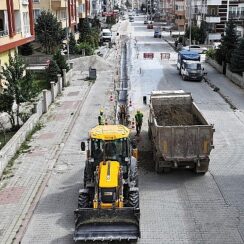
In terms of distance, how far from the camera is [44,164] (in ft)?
60.6

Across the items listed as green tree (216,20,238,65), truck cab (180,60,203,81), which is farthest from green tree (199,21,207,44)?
truck cab (180,60,203,81)

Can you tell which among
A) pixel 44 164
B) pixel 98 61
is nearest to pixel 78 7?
pixel 98 61

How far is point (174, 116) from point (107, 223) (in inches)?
361

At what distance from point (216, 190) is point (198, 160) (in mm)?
1321

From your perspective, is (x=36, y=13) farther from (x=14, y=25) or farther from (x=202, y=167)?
(x=202, y=167)

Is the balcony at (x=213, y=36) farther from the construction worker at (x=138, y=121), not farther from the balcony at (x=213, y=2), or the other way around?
the construction worker at (x=138, y=121)

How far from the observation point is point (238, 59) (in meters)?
37.1

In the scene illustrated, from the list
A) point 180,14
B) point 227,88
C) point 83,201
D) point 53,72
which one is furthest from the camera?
point 180,14

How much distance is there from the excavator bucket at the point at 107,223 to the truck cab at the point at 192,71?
27.5 m

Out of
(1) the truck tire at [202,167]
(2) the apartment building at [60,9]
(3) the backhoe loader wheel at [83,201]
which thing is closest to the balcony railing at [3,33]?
(1) the truck tire at [202,167]

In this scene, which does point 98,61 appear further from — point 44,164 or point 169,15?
point 169,15

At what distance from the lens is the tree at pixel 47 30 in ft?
161

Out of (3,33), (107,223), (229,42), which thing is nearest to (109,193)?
(107,223)

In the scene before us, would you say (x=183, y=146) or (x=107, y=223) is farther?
(x=183, y=146)
